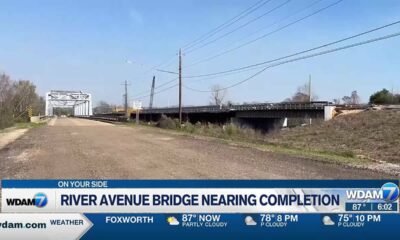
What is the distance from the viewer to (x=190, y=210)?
427cm

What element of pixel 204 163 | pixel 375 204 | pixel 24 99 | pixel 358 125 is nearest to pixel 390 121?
pixel 358 125

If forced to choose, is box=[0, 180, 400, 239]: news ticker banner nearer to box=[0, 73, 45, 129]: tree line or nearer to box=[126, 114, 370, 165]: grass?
box=[126, 114, 370, 165]: grass

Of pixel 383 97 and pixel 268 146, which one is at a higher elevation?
pixel 383 97

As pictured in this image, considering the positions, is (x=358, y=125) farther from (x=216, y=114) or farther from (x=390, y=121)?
(x=216, y=114)

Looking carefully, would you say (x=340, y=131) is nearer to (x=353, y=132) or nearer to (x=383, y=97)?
(x=353, y=132)

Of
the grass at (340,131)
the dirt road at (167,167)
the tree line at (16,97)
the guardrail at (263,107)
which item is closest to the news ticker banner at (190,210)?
the dirt road at (167,167)

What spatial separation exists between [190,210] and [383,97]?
120120mm

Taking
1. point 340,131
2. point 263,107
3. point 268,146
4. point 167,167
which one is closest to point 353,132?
point 340,131

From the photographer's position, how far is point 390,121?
54656 millimetres

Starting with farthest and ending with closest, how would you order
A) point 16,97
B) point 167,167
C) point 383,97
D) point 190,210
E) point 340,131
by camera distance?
point 383,97 → point 16,97 → point 340,131 → point 167,167 → point 190,210

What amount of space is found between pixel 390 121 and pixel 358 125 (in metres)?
3.58

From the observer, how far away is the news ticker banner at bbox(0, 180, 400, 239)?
4.25 m

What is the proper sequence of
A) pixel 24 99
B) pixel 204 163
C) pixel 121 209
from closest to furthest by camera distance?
pixel 121 209 < pixel 204 163 < pixel 24 99

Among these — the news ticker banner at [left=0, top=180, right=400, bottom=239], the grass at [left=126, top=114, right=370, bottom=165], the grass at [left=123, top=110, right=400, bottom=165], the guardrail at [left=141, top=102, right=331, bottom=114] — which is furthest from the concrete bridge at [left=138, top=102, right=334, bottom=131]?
the news ticker banner at [left=0, top=180, right=400, bottom=239]
